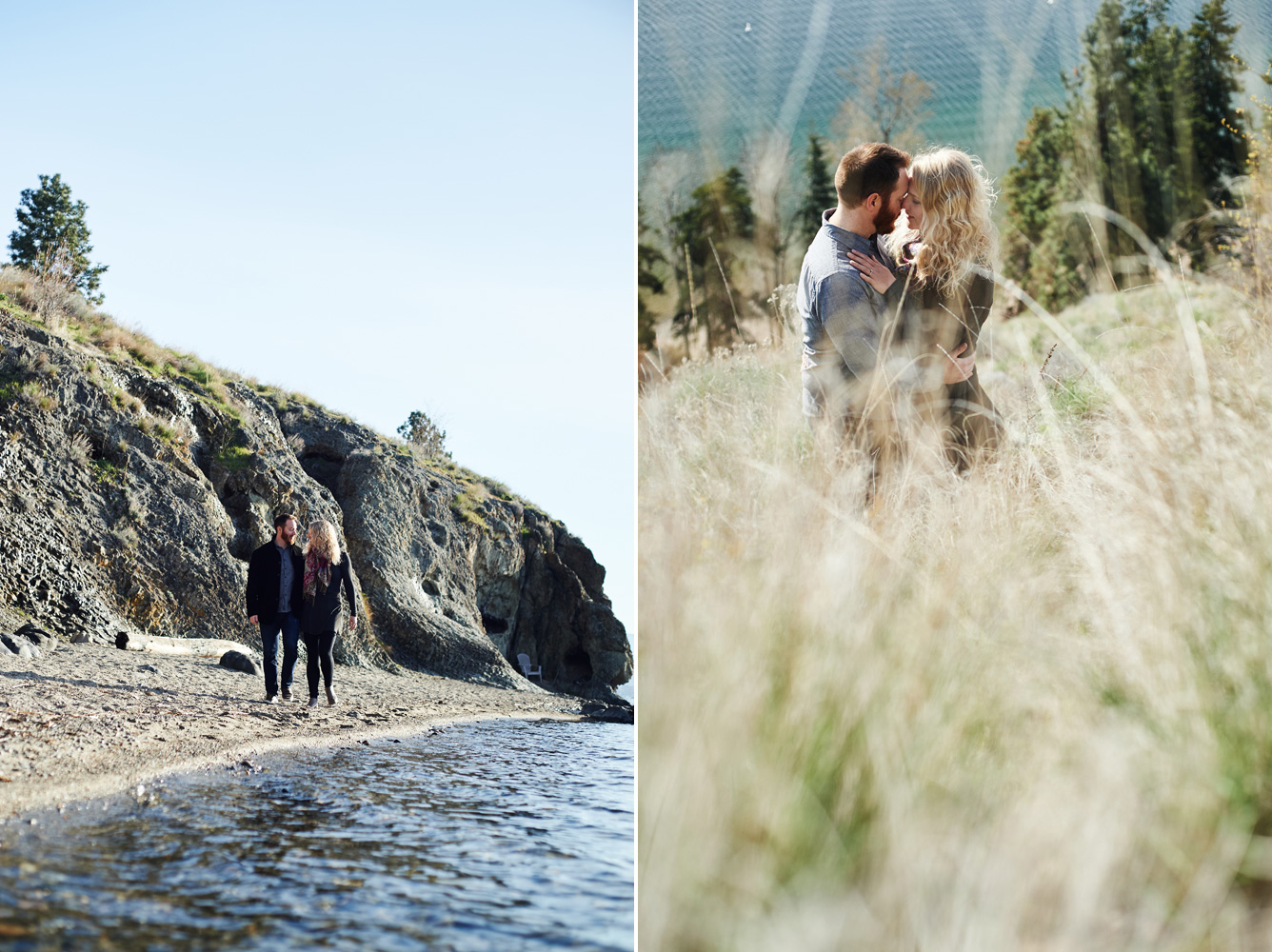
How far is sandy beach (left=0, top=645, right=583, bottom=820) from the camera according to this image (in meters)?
3.86

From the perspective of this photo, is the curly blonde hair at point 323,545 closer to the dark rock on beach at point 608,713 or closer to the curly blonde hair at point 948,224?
the dark rock on beach at point 608,713

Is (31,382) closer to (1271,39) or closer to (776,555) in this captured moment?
(776,555)

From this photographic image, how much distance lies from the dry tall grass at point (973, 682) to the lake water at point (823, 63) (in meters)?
1.22

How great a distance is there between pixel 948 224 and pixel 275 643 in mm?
5447

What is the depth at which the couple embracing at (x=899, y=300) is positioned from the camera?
282 cm

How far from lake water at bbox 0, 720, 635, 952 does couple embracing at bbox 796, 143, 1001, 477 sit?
5.91 feet

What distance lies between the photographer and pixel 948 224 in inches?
121

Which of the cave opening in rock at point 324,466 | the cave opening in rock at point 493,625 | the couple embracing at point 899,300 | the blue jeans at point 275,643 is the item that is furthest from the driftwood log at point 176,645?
the couple embracing at point 899,300

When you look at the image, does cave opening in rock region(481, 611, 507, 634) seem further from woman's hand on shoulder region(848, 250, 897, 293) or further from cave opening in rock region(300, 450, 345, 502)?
woman's hand on shoulder region(848, 250, 897, 293)

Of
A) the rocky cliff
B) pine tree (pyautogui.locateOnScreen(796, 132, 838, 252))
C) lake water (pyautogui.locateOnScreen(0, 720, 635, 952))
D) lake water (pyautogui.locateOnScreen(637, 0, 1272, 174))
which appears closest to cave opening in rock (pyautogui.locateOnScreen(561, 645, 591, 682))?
the rocky cliff

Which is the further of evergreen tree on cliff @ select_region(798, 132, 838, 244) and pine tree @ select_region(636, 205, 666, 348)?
evergreen tree on cliff @ select_region(798, 132, 838, 244)

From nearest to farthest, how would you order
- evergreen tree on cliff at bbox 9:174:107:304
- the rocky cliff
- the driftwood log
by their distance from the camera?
the driftwood log
the rocky cliff
evergreen tree on cliff at bbox 9:174:107:304

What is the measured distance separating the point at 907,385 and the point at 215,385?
11.7 m

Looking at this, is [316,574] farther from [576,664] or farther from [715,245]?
[576,664]
